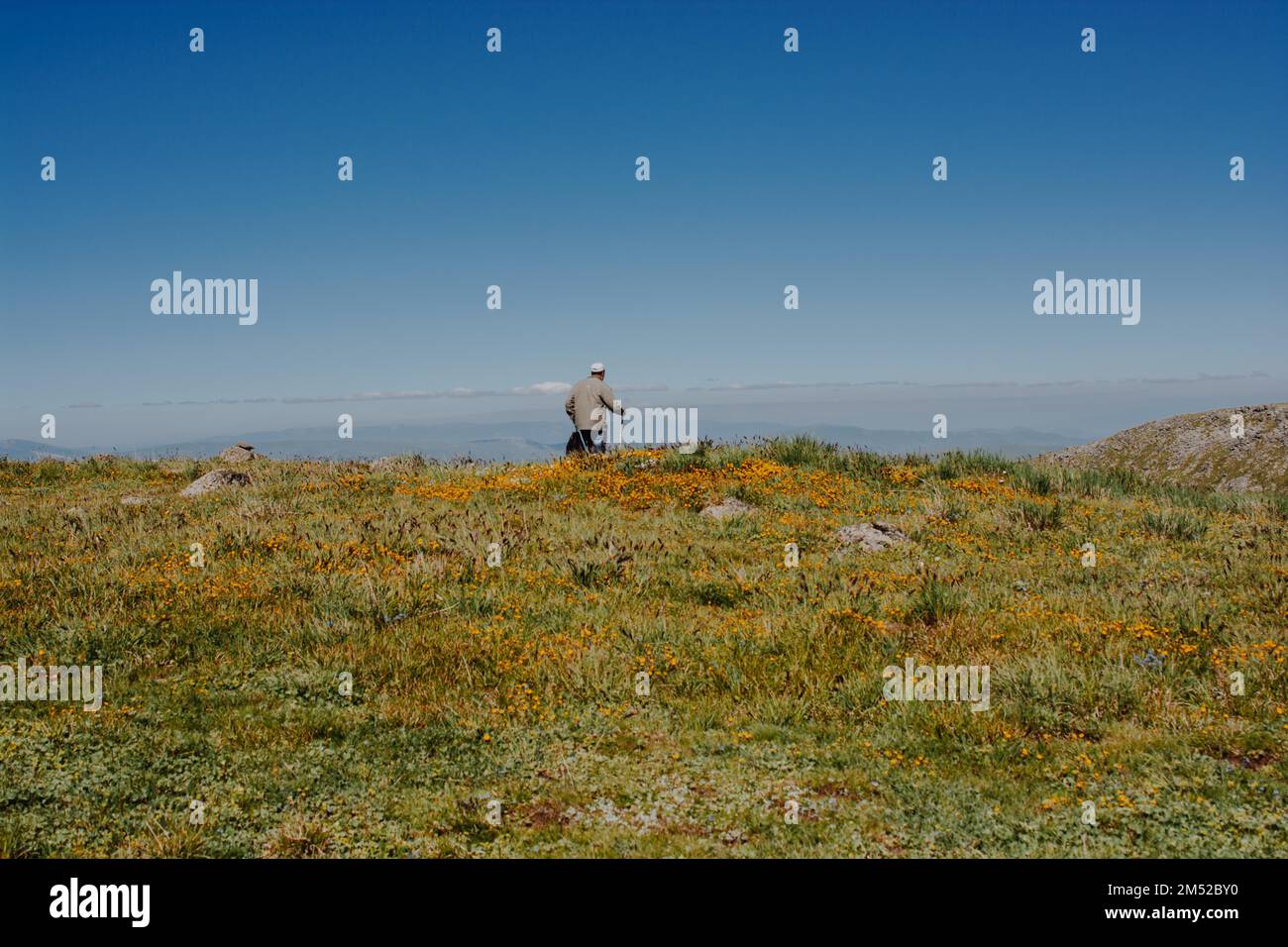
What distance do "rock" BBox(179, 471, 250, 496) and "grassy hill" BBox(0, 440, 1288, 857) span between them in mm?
3165

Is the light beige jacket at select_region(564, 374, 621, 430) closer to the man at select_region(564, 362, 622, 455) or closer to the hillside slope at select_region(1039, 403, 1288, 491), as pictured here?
the man at select_region(564, 362, 622, 455)

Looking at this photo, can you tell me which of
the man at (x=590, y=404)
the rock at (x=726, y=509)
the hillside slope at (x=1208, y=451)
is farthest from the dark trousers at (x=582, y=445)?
the hillside slope at (x=1208, y=451)

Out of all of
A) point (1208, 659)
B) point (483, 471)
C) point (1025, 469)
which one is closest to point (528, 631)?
point (1208, 659)

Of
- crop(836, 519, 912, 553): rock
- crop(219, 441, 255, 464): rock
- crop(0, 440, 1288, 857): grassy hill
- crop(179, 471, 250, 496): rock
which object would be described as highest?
crop(219, 441, 255, 464): rock

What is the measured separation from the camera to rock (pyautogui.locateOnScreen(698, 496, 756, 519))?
14016 millimetres

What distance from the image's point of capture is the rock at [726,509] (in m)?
14.0

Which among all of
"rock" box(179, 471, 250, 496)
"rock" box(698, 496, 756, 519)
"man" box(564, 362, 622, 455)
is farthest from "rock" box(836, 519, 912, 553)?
"rock" box(179, 471, 250, 496)

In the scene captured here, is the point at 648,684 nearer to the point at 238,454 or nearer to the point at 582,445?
the point at 582,445

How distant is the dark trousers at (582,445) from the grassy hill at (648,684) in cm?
620

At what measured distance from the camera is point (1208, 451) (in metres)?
25.4

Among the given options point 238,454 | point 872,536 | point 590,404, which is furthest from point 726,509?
point 238,454

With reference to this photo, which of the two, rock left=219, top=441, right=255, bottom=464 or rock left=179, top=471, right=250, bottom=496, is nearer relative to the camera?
rock left=179, top=471, right=250, bottom=496
